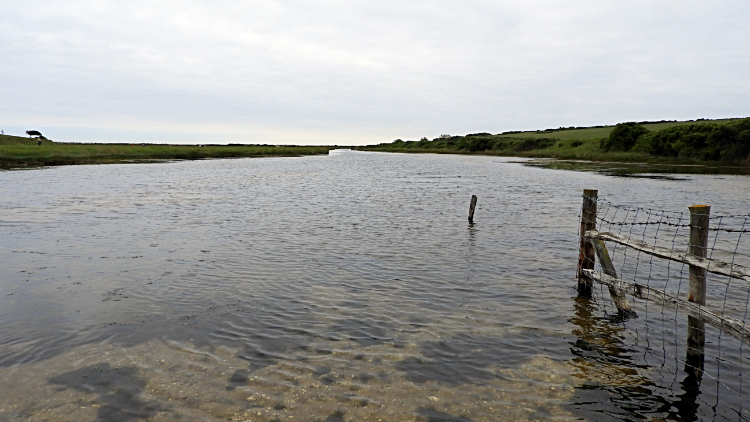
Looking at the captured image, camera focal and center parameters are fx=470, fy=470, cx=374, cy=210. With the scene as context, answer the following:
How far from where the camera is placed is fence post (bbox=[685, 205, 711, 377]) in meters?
7.46

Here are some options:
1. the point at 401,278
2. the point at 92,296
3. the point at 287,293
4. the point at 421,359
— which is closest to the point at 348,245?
the point at 401,278

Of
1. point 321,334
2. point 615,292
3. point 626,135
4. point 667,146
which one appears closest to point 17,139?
point 321,334

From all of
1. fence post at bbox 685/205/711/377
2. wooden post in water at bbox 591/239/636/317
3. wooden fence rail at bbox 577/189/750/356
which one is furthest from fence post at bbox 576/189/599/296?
fence post at bbox 685/205/711/377

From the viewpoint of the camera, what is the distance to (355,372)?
7.58 metres

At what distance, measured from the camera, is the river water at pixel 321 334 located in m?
6.68

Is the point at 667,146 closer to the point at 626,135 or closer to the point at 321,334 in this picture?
the point at 626,135

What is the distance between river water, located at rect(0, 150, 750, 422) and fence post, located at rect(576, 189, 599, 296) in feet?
1.15

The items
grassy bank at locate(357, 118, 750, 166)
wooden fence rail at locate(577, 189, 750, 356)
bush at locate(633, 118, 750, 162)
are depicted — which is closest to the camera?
wooden fence rail at locate(577, 189, 750, 356)

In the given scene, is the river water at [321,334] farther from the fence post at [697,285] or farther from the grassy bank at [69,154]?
the grassy bank at [69,154]

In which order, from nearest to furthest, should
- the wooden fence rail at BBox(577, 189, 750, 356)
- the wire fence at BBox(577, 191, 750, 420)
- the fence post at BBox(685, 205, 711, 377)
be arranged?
the wooden fence rail at BBox(577, 189, 750, 356) → the wire fence at BBox(577, 191, 750, 420) → the fence post at BBox(685, 205, 711, 377)

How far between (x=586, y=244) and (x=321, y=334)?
6.88 m

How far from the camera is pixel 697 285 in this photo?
748 cm

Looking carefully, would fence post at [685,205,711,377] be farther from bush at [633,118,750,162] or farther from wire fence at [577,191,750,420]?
bush at [633,118,750,162]

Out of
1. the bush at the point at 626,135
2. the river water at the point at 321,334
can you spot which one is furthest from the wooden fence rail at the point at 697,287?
the bush at the point at 626,135
